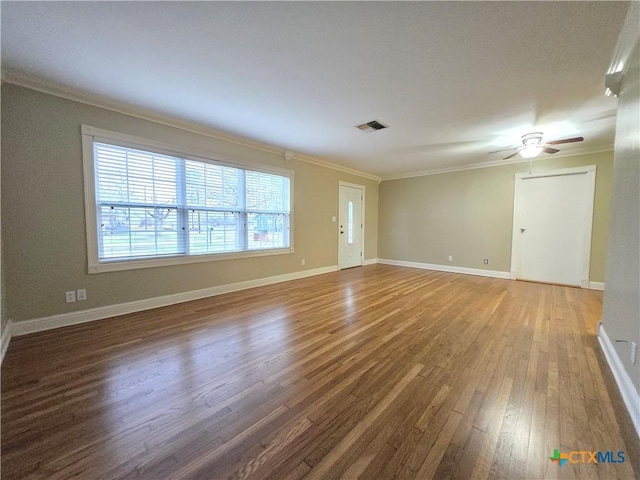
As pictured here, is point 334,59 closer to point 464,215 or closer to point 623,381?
point 623,381

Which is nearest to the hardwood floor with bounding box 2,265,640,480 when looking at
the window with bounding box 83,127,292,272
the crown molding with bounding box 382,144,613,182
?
the window with bounding box 83,127,292,272

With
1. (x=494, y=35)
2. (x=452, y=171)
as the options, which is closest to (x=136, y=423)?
(x=494, y=35)

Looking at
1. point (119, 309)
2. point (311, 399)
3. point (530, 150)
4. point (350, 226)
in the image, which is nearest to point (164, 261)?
point (119, 309)

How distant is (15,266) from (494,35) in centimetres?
457

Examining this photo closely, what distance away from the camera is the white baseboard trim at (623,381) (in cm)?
144

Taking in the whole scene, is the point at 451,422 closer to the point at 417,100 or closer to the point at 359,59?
the point at 359,59

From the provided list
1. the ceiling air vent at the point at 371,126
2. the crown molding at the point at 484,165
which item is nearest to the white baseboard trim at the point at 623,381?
the ceiling air vent at the point at 371,126

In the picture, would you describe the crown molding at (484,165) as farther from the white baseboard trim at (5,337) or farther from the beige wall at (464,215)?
the white baseboard trim at (5,337)

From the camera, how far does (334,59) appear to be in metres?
2.09

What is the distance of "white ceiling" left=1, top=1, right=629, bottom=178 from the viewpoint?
1.64m

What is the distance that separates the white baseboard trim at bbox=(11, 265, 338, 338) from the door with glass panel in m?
2.15

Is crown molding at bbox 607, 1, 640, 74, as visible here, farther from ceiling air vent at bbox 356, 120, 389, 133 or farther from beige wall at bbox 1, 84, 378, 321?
beige wall at bbox 1, 84, 378, 321

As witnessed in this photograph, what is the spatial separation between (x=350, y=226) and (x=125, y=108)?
476cm

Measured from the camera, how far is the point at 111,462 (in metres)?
1.18
